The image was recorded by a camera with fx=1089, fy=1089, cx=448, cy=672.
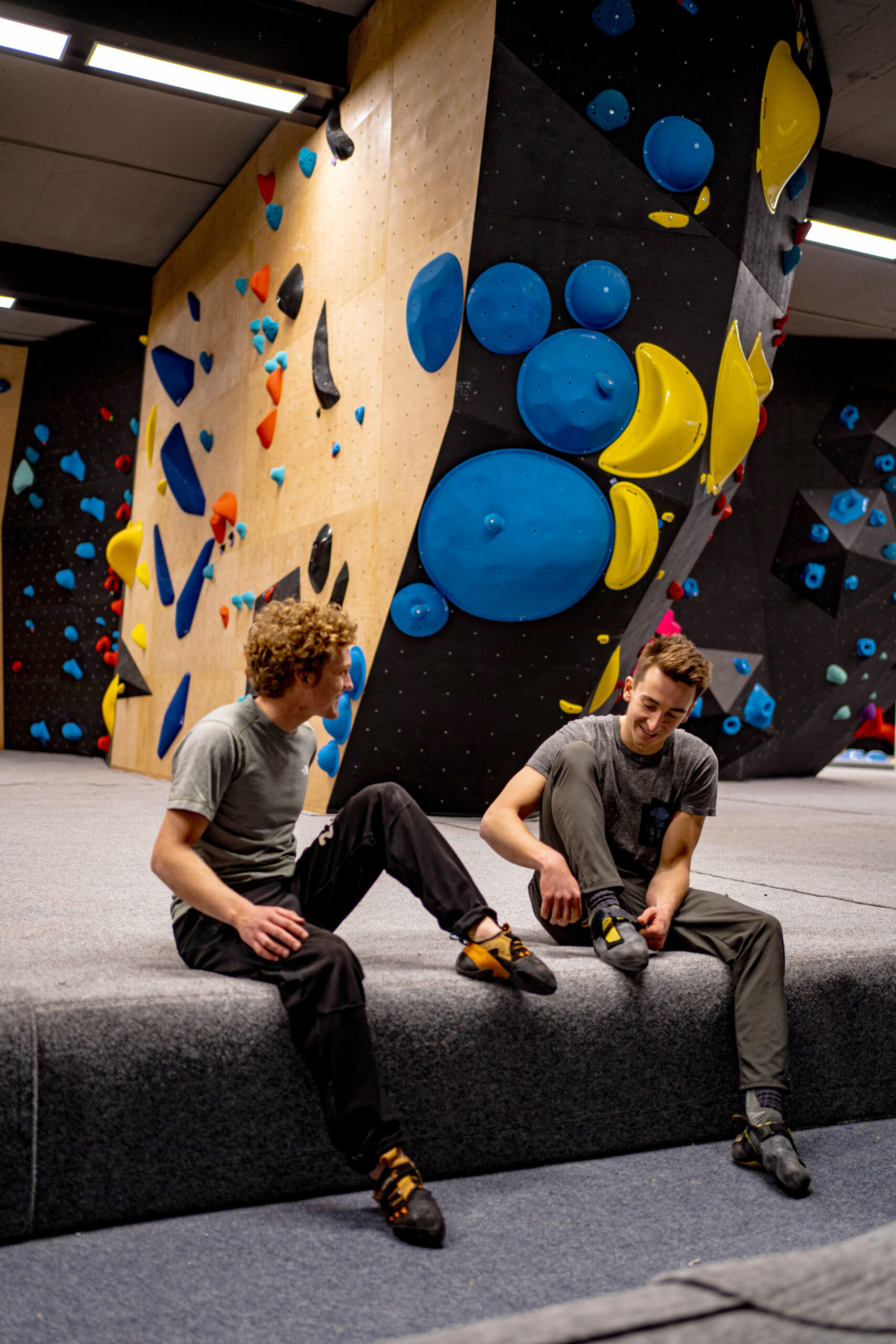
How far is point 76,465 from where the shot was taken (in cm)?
1171

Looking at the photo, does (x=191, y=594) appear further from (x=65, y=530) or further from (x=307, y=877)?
(x=307, y=877)

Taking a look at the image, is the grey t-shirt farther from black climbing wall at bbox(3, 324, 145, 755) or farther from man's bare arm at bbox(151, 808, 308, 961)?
black climbing wall at bbox(3, 324, 145, 755)

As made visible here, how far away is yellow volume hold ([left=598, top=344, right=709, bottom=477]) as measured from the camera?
5625 mm

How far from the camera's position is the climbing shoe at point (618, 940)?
2.52m

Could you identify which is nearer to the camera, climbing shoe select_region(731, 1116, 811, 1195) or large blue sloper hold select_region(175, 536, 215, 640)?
climbing shoe select_region(731, 1116, 811, 1195)

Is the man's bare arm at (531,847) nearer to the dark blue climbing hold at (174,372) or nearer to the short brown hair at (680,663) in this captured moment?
the short brown hair at (680,663)

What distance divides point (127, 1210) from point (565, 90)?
5.19 m

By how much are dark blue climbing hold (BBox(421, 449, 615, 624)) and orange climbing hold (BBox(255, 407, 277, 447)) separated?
211cm

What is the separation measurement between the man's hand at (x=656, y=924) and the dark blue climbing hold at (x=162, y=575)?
24.2 feet

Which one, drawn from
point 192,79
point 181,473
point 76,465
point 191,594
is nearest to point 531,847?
point 192,79

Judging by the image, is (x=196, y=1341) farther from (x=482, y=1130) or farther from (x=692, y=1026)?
(x=692, y=1026)

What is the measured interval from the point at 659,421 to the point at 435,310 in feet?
4.23

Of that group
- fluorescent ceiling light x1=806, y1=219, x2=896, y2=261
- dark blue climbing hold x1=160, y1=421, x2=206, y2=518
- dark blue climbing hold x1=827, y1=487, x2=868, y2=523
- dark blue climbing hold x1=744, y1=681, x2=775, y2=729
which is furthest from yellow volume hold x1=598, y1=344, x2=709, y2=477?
dark blue climbing hold x1=827, y1=487, x2=868, y2=523

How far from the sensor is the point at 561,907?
2699 mm
